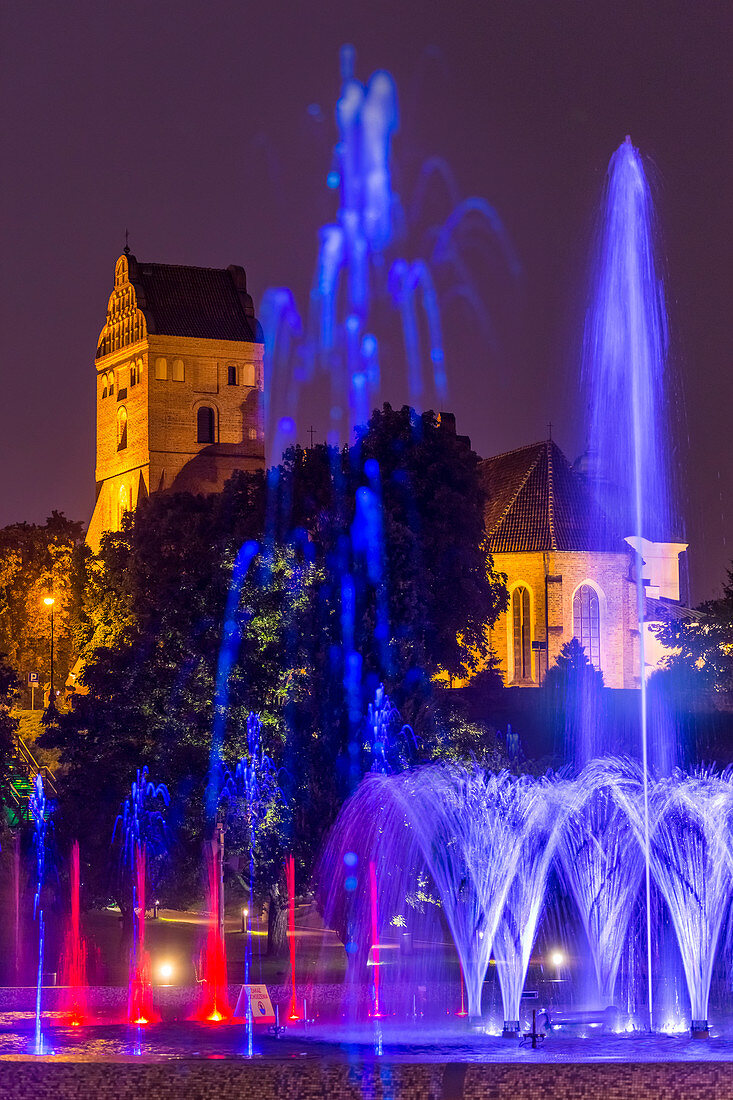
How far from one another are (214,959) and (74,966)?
4372 millimetres

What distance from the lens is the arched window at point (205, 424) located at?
105m

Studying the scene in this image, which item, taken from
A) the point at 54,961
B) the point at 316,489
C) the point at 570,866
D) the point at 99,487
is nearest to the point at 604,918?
the point at 570,866

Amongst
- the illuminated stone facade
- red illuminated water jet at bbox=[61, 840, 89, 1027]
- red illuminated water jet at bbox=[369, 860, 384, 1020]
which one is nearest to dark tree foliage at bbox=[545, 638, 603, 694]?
the illuminated stone facade

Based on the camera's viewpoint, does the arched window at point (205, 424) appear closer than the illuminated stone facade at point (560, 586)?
No

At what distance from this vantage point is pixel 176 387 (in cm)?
10431

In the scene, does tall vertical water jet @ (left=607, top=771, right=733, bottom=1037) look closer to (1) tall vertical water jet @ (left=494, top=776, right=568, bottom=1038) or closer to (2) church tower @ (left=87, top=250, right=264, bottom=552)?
(1) tall vertical water jet @ (left=494, top=776, right=568, bottom=1038)

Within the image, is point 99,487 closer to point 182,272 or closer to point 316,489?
point 182,272

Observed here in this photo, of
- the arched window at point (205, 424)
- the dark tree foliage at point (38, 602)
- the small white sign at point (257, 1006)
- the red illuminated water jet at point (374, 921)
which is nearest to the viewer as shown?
the small white sign at point (257, 1006)

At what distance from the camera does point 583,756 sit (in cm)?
5756

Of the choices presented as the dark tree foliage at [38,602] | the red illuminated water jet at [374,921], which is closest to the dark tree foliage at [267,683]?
the red illuminated water jet at [374,921]

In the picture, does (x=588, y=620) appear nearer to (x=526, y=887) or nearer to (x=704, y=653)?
(x=704, y=653)

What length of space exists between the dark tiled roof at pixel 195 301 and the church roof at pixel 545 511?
1169 inches

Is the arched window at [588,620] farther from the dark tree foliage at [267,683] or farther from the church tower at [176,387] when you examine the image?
the church tower at [176,387]

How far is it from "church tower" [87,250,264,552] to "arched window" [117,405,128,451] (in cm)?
9
